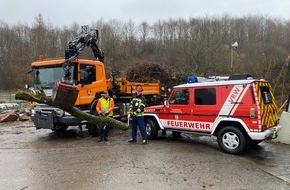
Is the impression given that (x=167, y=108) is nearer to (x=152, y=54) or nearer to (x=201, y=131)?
(x=201, y=131)

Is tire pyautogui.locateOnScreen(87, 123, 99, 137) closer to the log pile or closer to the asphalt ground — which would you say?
the asphalt ground

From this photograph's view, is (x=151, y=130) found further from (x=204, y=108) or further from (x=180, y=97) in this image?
(x=204, y=108)

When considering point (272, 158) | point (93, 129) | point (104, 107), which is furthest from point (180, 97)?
point (93, 129)

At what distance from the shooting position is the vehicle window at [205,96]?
8.09m

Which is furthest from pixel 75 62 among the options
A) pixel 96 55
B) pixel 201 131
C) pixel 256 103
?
pixel 256 103

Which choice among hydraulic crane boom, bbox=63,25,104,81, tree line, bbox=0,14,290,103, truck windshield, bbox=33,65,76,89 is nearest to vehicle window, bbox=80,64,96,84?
truck windshield, bbox=33,65,76,89

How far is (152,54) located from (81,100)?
1544 inches

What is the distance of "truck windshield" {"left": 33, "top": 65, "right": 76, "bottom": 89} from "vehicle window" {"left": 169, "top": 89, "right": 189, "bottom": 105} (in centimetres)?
357

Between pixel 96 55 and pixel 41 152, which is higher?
pixel 96 55

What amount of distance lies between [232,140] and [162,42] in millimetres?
44693

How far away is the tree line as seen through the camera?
30.9m

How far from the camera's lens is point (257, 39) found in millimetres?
43750

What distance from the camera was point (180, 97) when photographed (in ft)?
29.3

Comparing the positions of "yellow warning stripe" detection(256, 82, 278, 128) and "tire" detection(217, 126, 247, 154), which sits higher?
"yellow warning stripe" detection(256, 82, 278, 128)
